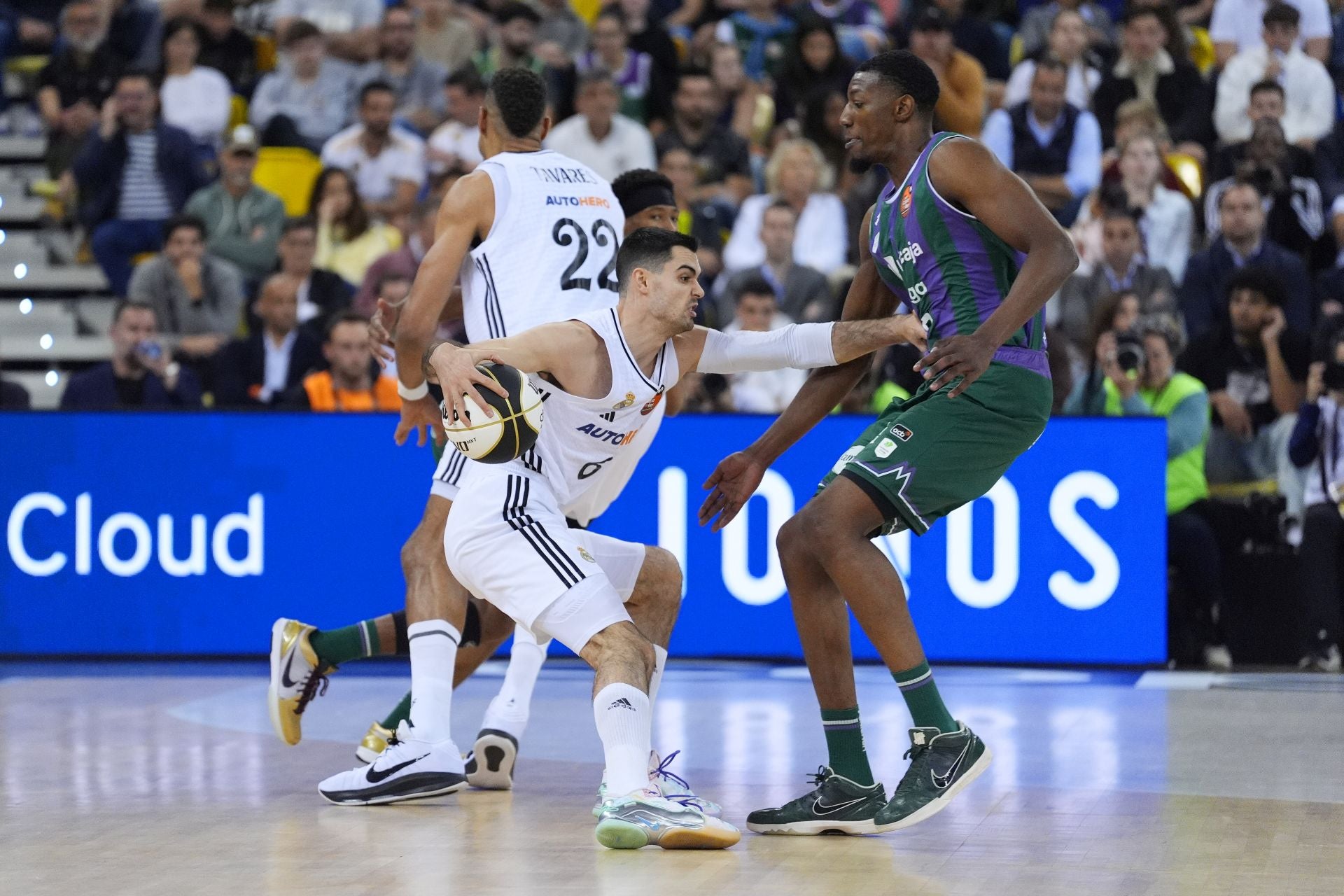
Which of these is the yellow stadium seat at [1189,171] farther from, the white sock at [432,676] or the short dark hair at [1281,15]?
the white sock at [432,676]

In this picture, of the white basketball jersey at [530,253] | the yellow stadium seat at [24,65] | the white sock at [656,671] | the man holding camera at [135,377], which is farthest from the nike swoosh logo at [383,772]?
the yellow stadium seat at [24,65]

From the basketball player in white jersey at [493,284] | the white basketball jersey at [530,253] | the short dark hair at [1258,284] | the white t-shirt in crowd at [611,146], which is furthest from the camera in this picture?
the white t-shirt in crowd at [611,146]

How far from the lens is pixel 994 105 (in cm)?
1397

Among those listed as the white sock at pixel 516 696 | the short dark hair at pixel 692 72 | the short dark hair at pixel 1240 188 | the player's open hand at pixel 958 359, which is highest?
the short dark hair at pixel 692 72

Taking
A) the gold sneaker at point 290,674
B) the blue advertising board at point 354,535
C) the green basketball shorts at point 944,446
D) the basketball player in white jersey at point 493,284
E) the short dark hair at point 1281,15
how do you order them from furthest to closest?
the short dark hair at point 1281,15
the blue advertising board at point 354,535
the gold sneaker at point 290,674
the basketball player in white jersey at point 493,284
the green basketball shorts at point 944,446

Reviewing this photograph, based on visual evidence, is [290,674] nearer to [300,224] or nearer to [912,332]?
[912,332]

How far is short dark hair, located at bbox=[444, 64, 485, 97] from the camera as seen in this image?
1405 centimetres

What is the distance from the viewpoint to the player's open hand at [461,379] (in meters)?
5.21

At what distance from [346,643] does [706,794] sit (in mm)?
1482

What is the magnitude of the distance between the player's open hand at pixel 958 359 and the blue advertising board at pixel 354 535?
15.2ft

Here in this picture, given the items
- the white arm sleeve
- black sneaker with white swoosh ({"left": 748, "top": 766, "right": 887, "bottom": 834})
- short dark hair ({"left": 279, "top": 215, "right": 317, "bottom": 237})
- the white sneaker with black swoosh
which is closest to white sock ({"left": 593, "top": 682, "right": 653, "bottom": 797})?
black sneaker with white swoosh ({"left": 748, "top": 766, "right": 887, "bottom": 834})

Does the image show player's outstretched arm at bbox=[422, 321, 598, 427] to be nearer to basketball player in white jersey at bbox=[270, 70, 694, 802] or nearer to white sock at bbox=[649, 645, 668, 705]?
basketball player in white jersey at bbox=[270, 70, 694, 802]

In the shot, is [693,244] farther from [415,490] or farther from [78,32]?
[78,32]

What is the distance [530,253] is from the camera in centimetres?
651
